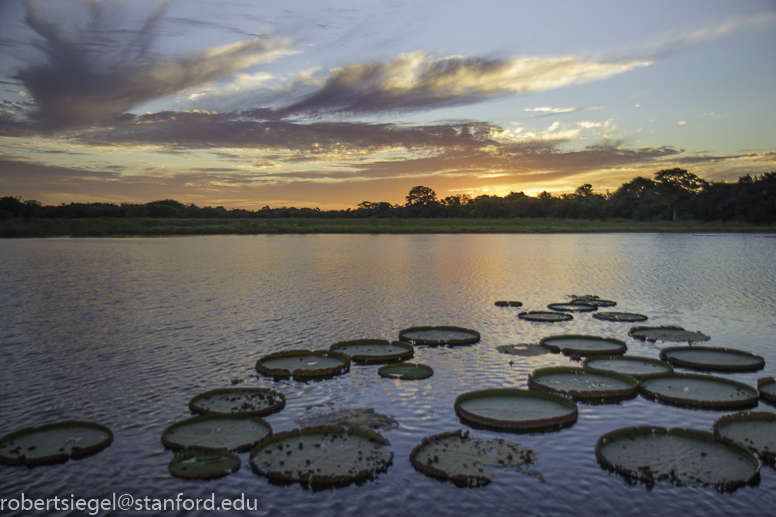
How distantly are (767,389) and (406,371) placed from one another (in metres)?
6.11

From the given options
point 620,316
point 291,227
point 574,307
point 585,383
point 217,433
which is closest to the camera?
point 217,433

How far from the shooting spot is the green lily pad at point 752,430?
6035 mm

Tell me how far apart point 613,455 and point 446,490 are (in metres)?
2.24

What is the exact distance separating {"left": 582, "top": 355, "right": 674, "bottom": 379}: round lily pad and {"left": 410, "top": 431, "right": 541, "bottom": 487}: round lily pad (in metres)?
3.72

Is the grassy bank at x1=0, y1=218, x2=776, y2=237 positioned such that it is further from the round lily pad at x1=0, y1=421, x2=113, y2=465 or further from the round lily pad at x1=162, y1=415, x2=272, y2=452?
the round lily pad at x1=0, y1=421, x2=113, y2=465

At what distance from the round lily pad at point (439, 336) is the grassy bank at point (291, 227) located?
74760 mm

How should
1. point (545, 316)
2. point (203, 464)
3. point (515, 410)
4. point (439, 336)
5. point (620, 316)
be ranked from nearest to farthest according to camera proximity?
point (203, 464), point (515, 410), point (439, 336), point (620, 316), point (545, 316)

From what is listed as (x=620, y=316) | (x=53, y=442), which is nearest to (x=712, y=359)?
(x=620, y=316)

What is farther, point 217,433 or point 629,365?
point 629,365

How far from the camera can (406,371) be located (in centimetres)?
936

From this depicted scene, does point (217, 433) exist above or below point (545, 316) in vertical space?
below

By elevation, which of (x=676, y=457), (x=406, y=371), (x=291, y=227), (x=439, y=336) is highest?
(x=291, y=227)

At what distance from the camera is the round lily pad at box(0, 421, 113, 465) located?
5.95m

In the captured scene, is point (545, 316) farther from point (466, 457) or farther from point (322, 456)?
point (322, 456)
